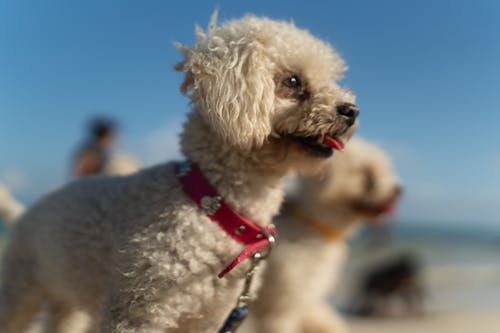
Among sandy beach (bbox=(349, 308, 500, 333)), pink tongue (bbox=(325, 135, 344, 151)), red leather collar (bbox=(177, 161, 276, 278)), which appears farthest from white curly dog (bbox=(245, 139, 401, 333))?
sandy beach (bbox=(349, 308, 500, 333))

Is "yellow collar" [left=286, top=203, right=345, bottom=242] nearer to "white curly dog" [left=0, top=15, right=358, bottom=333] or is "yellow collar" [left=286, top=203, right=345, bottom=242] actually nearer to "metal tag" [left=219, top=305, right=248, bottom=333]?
"white curly dog" [left=0, top=15, right=358, bottom=333]

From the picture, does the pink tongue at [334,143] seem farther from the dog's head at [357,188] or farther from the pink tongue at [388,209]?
the pink tongue at [388,209]

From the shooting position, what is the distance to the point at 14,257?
129 inches

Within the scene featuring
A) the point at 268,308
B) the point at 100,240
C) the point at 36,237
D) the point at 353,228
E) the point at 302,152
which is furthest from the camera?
the point at 353,228

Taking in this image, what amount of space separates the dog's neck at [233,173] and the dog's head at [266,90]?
0.07 meters

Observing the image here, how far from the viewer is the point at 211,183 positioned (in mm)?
2482

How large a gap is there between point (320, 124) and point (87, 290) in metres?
1.42

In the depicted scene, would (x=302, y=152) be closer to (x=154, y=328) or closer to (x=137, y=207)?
(x=137, y=207)

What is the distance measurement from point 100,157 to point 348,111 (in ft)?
13.2

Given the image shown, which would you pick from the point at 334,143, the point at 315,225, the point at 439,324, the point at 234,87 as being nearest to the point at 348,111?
the point at 334,143

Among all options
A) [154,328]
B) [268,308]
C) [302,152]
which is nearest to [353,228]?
[268,308]

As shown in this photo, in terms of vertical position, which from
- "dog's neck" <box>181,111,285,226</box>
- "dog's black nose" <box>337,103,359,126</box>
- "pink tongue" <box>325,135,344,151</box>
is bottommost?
"dog's neck" <box>181,111,285,226</box>

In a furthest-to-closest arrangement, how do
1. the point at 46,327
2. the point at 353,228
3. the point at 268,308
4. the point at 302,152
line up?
the point at 353,228
the point at 268,308
the point at 46,327
the point at 302,152

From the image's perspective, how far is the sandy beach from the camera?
6.93m
